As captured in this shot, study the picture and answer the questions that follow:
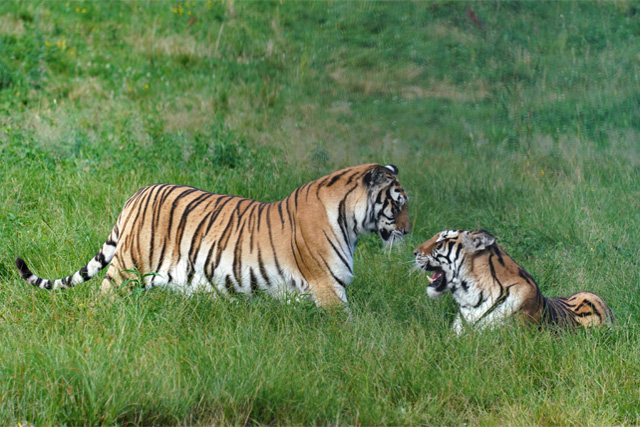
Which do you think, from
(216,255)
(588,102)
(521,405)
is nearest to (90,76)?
(216,255)

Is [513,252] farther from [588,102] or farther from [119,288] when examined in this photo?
[588,102]

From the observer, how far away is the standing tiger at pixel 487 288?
14.4ft

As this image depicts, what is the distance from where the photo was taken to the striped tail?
187 inches

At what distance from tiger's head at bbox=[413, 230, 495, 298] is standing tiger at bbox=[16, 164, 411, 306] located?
287 millimetres

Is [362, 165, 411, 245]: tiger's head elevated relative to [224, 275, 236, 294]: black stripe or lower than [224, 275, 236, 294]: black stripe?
elevated

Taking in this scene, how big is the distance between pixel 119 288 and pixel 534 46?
9.64 meters

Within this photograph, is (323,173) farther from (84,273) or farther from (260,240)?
(84,273)

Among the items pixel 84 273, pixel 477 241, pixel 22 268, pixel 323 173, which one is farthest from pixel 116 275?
pixel 323 173

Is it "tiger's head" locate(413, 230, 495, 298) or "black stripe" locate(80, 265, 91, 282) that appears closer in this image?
"tiger's head" locate(413, 230, 495, 298)

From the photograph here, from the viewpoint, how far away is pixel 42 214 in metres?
6.27

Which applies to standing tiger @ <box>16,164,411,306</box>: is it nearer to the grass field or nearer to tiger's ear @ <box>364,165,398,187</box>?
tiger's ear @ <box>364,165,398,187</box>

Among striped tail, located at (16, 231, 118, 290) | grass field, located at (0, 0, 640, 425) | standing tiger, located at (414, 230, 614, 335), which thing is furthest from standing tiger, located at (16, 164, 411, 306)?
standing tiger, located at (414, 230, 614, 335)

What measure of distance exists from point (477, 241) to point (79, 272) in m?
2.92

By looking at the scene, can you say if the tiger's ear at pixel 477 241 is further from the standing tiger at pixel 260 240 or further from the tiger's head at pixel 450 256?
the standing tiger at pixel 260 240
